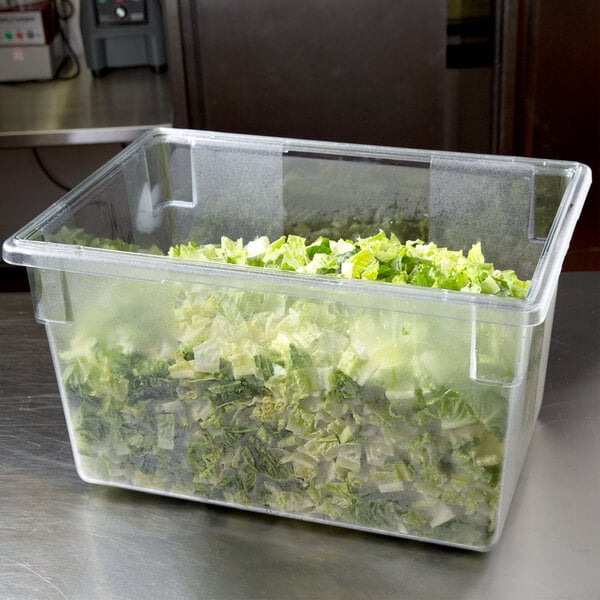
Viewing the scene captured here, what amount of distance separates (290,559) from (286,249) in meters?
0.33

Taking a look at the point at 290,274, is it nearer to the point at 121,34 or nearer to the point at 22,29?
the point at 121,34

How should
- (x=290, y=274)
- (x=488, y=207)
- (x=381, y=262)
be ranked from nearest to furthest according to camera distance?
(x=290, y=274), (x=381, y=262), (x=488, y=207)

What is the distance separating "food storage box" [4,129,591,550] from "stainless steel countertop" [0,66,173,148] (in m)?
1.29

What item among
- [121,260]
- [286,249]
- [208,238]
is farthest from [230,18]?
[121,260]

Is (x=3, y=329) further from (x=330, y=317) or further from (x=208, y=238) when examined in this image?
(x=330, y=317)

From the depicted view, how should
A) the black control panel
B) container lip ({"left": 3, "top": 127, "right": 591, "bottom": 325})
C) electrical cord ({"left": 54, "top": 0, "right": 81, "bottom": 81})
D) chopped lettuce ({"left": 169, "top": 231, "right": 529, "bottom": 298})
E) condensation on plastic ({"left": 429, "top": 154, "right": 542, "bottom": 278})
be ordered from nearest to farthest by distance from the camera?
container lip ({"left": 3, "top": 127, "right": 591, "bottom": 325}) < chopped lettuce ({"left": 169, "top": 231, "right": 529, "bottom": 298}) < condensation on plastic ({"left": 429, "top": 154, "right": 542, "bottom": 278}) < the black control panel < electrical cord ({"left": 54, "top": 0, "right": 81, "bottom": 81})

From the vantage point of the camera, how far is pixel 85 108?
8.07 ft

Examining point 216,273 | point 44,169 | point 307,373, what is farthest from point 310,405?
point 44,169

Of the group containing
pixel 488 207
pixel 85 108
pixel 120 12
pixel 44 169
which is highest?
pixel 120 12

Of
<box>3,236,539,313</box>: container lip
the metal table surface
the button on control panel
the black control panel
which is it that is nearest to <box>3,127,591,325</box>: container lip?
<box>3,236,539,313</box>: container lip

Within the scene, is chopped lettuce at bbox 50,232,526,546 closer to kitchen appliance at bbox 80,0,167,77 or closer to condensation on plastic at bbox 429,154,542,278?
condensation on plastic at bbox 429,154,542,278

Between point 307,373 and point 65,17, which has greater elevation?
point 65,17

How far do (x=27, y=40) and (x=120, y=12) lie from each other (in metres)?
0.33

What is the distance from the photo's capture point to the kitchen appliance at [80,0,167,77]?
2498 mm
